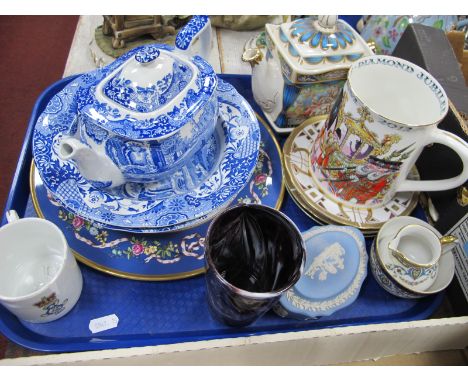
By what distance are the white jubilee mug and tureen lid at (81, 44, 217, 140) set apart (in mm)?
144

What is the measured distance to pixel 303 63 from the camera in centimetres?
56

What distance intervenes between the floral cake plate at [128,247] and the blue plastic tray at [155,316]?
0.05 feet

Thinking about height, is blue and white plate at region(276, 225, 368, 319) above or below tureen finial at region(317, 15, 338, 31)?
below

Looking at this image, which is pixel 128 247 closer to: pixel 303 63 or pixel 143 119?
pixel 143 119

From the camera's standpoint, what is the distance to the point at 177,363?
1.60 ft

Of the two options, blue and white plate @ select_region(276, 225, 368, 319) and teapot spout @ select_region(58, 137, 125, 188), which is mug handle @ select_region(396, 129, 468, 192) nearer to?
blue and white plate @ select_region(276, 225, 368, 319)

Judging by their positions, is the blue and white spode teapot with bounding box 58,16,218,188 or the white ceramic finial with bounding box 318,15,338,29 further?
the white ceramic finial with bounding box 318,15,338,29

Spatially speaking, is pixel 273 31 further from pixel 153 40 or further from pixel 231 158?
pixel 153 40

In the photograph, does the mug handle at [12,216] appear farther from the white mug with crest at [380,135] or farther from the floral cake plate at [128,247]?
the white mug with crest at [380,135]

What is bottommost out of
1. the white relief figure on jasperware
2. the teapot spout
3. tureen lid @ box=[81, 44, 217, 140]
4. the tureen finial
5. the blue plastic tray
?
the blue plastic tray

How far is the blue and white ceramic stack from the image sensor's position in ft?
1.53

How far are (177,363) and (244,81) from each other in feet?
1.55

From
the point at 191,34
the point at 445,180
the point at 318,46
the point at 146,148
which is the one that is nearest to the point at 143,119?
the point at 146,148

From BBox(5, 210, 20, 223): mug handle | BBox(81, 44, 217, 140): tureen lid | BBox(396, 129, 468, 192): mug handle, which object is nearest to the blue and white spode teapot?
BBox(81, 44, 217, 140): tureen lid
